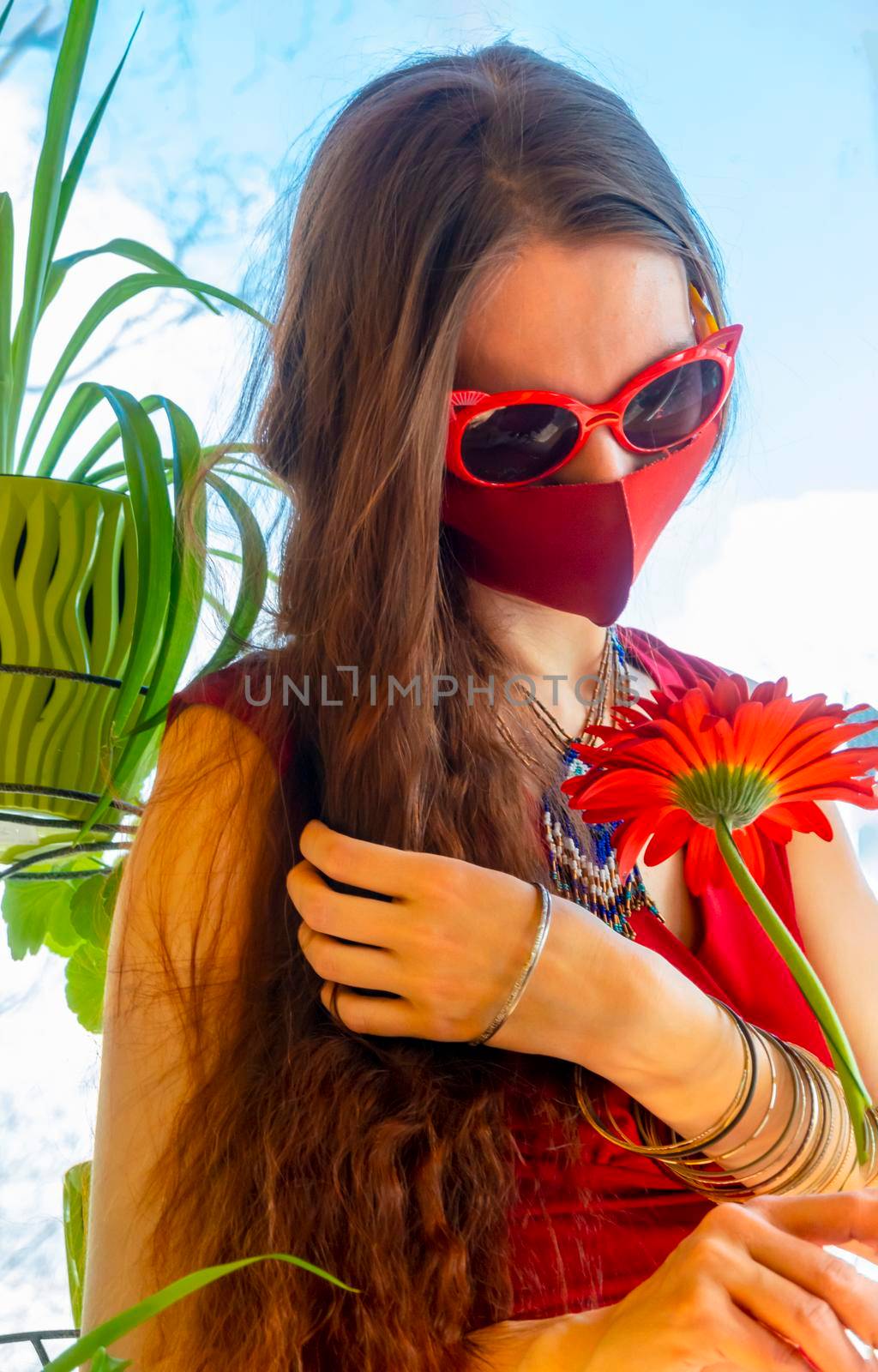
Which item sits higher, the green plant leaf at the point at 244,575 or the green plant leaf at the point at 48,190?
the green plant leaf at the point at 48,190

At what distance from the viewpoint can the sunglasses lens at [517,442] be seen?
0.67 metres

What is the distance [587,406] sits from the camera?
671 millimetres

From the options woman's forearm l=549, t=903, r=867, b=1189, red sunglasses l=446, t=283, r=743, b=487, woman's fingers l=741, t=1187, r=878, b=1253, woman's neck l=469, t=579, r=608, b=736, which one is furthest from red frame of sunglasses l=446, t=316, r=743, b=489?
woman's fingers l=741, t=1187, r=878, b=1253

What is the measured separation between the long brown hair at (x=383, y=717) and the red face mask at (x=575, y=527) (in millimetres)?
32

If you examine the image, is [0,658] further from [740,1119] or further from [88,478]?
[740,1119]

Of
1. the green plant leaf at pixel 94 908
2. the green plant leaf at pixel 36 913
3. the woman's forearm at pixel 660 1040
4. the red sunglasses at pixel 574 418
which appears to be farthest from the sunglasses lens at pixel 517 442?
the green plant leaf at pixel 36 913

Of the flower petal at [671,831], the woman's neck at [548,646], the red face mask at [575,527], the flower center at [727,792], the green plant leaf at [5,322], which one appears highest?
the green plant leaf at [5,322]

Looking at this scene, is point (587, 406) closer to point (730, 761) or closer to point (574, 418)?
point (574, 418)

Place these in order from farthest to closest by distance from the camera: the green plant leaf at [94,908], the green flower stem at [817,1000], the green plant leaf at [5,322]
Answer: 1. the green plant leaf at [94,908]
2. the green plant leaf at [5,322]
3. the green flower stem at [817,1000]

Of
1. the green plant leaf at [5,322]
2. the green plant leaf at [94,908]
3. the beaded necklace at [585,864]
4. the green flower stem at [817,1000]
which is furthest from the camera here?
the green plant leaf at [94,908]

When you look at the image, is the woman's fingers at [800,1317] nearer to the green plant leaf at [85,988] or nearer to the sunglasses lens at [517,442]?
the sunglasses lens at [517,442]

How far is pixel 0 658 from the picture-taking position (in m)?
0.83

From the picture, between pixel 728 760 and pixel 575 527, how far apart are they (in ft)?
0.99

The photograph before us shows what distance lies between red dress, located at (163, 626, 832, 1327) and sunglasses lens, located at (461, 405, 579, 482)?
221mm
